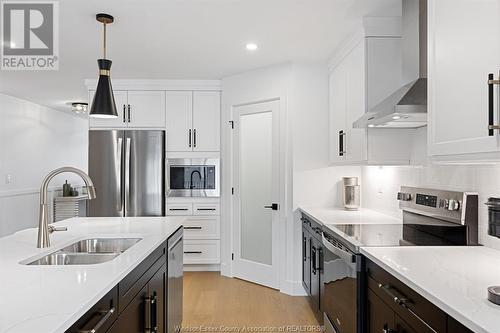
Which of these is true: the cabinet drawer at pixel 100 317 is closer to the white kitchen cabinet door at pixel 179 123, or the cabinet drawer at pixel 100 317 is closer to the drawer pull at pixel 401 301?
the drawer pull at pixel 401 301

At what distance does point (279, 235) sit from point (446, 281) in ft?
9.97

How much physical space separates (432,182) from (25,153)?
20.1 feet

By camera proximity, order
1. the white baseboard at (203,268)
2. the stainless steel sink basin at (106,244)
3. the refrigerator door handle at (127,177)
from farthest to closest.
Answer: the white baseboard at (203,268) → the refrigerator door handle at (127,177) → the stainless steel sink basin at (106,244)

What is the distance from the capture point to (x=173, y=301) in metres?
2.89

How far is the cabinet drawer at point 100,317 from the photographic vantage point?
49.0 inches

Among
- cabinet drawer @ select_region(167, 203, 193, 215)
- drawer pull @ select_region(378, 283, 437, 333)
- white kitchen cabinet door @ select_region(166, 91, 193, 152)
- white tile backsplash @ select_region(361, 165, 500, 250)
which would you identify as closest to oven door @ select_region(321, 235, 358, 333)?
drawer pull @ select_region(378, 283, 437, 333)

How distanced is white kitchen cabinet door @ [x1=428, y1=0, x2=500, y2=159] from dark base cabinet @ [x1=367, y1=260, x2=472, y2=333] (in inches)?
23.9

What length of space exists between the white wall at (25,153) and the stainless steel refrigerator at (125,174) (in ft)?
5.95

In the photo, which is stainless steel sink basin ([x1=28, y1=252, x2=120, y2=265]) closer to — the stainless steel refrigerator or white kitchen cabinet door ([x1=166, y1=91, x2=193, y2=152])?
the stainless steel refrigerator

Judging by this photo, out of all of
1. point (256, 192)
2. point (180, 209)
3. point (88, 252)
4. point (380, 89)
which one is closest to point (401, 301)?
point (88, 252)

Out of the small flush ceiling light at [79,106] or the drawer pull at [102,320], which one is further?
the small flush ceiling light at [79,106]

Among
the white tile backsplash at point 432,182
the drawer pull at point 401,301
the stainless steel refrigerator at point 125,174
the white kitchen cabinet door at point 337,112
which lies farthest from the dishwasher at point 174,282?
the stainless steel refrigerator at point 125,174

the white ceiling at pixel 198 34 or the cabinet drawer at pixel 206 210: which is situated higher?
the white ceiling at pixel 198 34

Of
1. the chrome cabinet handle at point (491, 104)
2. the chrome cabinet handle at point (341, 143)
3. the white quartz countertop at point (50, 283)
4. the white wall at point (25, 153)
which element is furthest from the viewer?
the white wall at point (25, 153)
